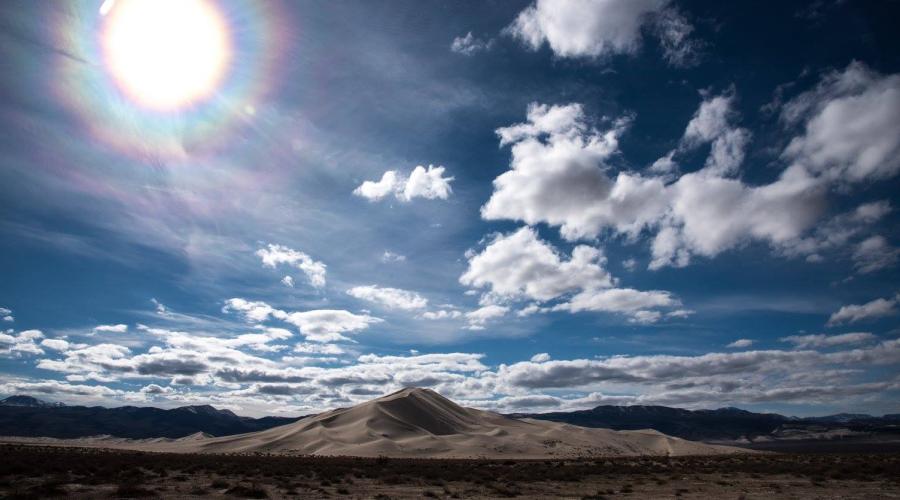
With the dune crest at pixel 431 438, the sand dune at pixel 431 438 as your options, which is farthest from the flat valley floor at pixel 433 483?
the dune crest at pixel 431 438

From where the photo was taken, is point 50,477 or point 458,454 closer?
point 50,477

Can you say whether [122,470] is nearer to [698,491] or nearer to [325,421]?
[698,491]

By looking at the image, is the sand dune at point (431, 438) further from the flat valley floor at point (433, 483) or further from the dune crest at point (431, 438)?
the flat valley floor at point (433, 483)

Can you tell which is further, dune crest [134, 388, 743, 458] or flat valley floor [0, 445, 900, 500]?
dune crest [134, 388, 743, 458]

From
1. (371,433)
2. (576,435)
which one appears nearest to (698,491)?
(371,433)

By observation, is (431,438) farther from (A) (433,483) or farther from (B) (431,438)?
(A) (433,483)

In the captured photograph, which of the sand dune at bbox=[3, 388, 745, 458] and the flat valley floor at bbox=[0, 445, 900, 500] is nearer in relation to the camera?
the flat valley floor at bbox=[0, 445, 900, 500]

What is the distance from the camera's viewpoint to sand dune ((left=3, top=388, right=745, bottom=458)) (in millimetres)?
100750

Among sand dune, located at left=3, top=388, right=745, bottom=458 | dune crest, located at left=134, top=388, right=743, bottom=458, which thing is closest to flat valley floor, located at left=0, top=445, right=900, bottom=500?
sand dune, located at left=3, top=388, right=745, bottom=458

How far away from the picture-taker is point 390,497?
2820 centimetres

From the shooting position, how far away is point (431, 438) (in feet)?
368

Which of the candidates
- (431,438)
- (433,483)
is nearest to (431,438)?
(431,438)

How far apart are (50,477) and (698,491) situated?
40.4 meters

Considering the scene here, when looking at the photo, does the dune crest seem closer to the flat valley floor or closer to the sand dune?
the sand dune
